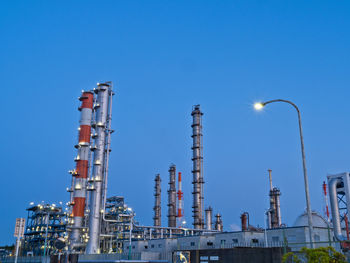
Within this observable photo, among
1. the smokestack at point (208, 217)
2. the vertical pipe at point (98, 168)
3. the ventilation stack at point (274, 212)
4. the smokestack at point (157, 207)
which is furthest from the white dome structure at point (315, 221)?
the smokestack at point (157, 207)

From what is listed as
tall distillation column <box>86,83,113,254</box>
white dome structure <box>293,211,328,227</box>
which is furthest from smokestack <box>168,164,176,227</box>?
white dome structure <box>293,211,328,227</box>

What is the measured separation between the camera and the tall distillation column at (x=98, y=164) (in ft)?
184

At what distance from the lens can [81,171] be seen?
61125 millimetres

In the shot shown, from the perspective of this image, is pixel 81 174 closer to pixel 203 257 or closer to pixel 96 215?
pixel 96 215

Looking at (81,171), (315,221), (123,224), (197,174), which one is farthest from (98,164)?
(315,221)

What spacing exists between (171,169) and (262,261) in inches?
2343

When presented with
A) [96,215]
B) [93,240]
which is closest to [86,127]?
[96,215]

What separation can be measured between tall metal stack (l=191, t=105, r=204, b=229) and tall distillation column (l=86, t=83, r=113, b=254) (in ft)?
62.0

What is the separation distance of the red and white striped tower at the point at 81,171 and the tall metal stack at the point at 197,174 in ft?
70.1

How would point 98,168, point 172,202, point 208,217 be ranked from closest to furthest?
point 98,168, point 172,202, point 208,217

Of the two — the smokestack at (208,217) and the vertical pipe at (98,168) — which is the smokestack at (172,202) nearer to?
the smokestack at (208,217)

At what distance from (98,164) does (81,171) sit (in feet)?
13.1

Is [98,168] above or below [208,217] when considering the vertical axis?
above

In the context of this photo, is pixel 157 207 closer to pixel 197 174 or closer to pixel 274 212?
pixel 197 174
